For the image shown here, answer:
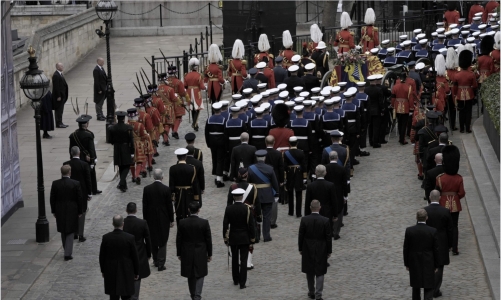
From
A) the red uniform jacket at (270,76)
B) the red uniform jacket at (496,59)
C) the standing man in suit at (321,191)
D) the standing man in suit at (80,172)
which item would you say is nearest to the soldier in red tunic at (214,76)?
the red uniform jacket at (270,76)

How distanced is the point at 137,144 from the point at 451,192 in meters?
7.39

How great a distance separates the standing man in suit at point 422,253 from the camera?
52.9 feet

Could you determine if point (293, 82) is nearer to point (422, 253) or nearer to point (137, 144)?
point (137, 144)

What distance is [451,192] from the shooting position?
60.4 feet

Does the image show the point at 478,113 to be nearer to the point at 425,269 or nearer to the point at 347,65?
the point at 347,65

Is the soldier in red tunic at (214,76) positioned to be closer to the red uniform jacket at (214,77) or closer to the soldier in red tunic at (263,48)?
the red uniform jacket at (214,77)

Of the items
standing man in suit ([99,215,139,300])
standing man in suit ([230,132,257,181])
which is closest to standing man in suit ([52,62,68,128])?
standing man in suit ([230,132,257,181])

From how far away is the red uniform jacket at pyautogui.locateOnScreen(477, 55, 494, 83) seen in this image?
87.6ft

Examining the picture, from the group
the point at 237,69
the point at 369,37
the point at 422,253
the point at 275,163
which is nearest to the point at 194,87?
the point at 237,69

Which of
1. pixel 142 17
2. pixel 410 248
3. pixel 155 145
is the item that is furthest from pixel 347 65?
pixel 142 17

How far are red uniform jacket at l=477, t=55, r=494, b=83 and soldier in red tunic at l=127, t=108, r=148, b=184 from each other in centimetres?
808

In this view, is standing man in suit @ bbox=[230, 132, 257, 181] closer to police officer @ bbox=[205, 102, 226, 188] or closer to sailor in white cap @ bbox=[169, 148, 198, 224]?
sailor in white cap @ bbox=[169, 148, 198, 224]

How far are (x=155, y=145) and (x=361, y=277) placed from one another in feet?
28.2

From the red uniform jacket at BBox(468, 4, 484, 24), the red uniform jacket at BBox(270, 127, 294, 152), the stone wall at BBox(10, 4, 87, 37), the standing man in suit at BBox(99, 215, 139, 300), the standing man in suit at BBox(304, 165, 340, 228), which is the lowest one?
the standing man in suit at BBox(99, 215, 139, 300)
